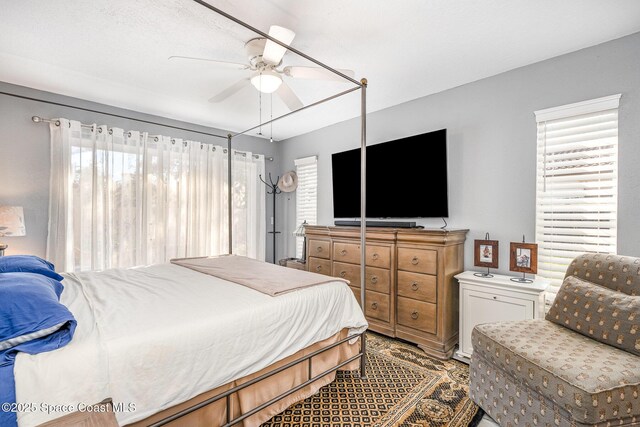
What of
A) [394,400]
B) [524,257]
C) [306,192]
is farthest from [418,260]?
[306,192]

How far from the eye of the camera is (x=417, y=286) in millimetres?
2955

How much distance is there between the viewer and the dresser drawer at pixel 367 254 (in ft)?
10.5

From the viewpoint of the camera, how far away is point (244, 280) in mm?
2182

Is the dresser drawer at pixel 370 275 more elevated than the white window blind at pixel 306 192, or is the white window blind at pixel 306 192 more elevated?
the white window blind at pixel 306 192

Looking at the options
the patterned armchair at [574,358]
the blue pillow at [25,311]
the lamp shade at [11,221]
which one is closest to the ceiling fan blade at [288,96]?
the blue pillow at [25,311]

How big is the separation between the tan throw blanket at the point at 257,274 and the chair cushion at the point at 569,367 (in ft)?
3.50

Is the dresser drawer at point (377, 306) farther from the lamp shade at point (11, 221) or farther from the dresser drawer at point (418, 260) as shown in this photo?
the lamp shade at point (11, 221)

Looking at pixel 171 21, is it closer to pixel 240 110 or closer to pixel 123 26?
pixel 123 26

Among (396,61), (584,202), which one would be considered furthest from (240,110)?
(584,202)

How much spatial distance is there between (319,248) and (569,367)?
2.73m

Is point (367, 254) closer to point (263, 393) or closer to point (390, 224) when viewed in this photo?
point (390, 224)

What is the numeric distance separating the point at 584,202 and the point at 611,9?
1.36 m

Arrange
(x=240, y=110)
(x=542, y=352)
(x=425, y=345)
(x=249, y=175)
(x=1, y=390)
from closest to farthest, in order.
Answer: (x=1, y=390) < (x=542, y=352) < (x=425, y=345) < (x=240, y=110) < (x=249, y=175)

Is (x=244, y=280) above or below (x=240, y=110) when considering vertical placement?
below
